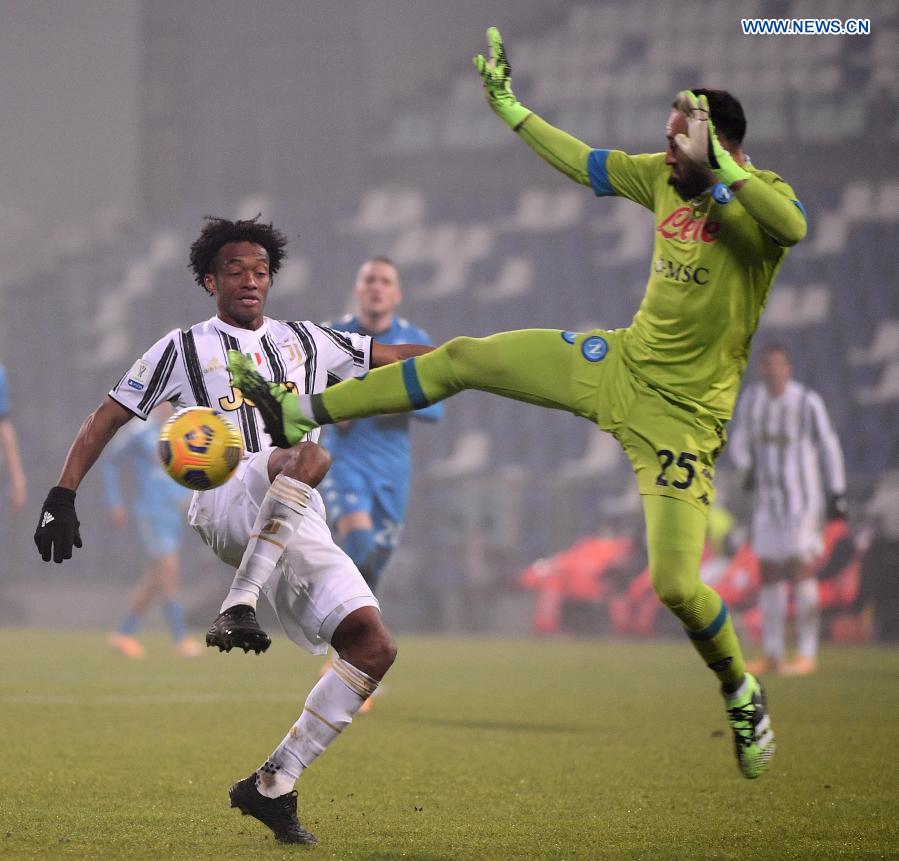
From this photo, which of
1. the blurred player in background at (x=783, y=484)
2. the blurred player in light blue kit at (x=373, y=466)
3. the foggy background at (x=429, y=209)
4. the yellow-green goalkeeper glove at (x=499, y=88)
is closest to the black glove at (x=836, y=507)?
the blurred player in background at (x=783, y=484)

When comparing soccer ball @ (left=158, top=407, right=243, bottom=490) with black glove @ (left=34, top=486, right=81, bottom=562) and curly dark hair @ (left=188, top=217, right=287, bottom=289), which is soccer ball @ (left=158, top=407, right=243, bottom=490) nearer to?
black glove @ (left=34, top=486, right=81, bottom=562)

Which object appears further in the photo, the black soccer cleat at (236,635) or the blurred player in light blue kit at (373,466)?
the blurred player in light blue kit at (373,466)

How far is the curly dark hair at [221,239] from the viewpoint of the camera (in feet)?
15.3

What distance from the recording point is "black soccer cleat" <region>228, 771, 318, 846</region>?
13.3ft

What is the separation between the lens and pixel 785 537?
1136cm

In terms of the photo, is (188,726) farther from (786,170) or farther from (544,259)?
(786,170)

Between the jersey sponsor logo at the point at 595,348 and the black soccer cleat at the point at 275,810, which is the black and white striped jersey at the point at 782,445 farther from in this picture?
the black soccer cleat at the point at 275,810

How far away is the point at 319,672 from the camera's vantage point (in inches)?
423

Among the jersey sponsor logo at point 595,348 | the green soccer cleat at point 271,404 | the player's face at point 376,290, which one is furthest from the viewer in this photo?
the player's face at point 376,290

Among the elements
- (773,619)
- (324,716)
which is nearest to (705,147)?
(324,716)

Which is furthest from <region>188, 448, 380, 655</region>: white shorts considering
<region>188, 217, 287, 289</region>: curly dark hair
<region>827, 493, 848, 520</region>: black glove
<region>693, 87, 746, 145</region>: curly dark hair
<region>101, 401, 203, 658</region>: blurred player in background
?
<region>101, 401, 203, 658</region>: blurred player in background

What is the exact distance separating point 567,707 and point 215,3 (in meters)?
22.8

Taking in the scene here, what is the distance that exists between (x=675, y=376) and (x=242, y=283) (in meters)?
1.38

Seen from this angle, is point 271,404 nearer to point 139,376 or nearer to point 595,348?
point 139,376
